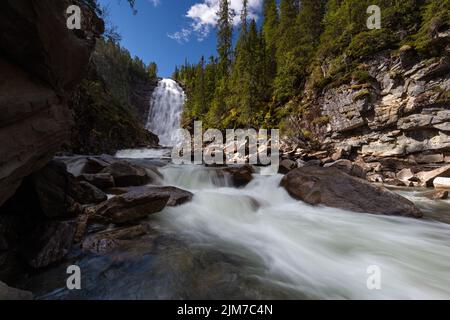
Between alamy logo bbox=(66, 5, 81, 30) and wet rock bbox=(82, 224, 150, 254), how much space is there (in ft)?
12.3

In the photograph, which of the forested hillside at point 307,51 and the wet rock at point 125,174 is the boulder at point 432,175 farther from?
the wet rock at point 125,174

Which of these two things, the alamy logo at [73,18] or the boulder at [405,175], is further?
the boulder at [405,175]

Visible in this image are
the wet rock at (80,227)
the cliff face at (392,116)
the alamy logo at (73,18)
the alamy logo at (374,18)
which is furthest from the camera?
the alamy logo at (374,18)

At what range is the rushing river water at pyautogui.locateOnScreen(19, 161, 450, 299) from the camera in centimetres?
315

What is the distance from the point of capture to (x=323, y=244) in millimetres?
5105

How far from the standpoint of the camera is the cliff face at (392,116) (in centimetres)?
1384

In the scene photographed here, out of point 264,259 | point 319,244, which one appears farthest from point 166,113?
point 264,259

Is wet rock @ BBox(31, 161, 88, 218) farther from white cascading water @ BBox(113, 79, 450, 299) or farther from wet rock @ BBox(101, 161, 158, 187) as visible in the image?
wet rock @ BBox(101, 161, 158, 187)

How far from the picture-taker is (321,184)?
8430mm

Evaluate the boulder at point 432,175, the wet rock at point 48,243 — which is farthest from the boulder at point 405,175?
the wet rock at point 48,243

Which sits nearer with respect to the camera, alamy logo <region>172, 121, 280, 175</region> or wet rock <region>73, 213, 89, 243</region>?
wet rock <region>73, 213, 89, 243</region>

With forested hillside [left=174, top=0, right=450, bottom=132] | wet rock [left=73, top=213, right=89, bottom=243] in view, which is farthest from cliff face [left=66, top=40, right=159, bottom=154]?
forested hillside [left=174, top=0, right=450, bottom=132]

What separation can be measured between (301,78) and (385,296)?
996 inches

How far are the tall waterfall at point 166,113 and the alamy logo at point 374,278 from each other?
4241 centimetres
